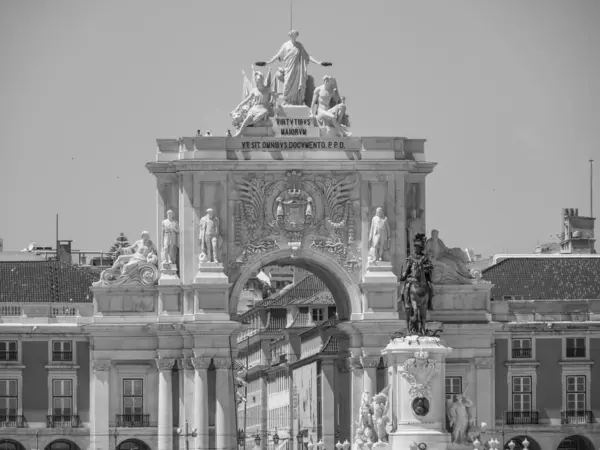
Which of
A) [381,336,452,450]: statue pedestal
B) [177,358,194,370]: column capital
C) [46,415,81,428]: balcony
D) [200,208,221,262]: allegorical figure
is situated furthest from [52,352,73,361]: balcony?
[381,336,452,450]: statue pedestal

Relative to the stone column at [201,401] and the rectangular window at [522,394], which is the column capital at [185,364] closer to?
the stone column at [201,401]

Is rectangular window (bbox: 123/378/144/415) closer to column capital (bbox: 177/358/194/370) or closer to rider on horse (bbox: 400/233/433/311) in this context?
column capital (bbox: 177/358/194/370)

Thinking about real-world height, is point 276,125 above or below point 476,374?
above

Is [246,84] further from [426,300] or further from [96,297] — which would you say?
[426,300]

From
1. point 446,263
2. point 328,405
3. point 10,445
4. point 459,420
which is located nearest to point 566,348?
point 446,263

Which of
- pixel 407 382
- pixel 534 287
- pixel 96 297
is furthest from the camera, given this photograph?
pixel 534 287

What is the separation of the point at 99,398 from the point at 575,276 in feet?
93.9

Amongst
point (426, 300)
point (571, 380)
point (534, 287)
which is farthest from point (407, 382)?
point (534, 287)

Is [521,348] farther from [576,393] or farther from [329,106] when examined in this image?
[329,106]

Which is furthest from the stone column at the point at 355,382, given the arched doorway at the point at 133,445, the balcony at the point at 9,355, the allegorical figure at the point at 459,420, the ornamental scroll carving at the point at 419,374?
the ornamental scroll carving at the point at 419,374

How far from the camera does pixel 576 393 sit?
128 m

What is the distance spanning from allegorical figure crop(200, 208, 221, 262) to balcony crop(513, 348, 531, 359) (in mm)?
15748

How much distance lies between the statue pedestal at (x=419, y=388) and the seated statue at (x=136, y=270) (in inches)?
1338

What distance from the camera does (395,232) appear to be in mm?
121000
